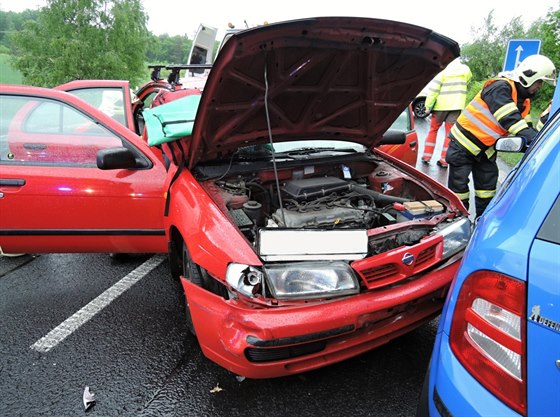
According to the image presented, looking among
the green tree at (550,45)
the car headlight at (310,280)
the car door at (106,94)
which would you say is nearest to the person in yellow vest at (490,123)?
the car headlight at (310,280)

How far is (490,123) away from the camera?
3.79m

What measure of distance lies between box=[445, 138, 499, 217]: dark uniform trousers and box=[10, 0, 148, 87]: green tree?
952 centimetres

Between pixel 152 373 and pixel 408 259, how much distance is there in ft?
5.23

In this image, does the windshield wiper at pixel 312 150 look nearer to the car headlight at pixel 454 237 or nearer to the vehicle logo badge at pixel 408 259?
the car headlight at pixel 454 237

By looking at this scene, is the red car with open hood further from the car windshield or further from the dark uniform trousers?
the dark uniform trousers

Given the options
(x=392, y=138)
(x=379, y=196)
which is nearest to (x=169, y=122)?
(x=379, y=196)

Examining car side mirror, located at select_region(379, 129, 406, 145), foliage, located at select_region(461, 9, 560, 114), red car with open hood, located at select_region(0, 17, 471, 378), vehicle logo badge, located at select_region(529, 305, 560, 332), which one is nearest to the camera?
vehicle logo badge, located at select_region(529, 305, 560, 332)

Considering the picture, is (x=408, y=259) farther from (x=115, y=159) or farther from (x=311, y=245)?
(x=115, y=159)

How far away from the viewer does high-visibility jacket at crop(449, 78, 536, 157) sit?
11.9 ft

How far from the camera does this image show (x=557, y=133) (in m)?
1.29

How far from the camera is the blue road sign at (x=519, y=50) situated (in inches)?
275

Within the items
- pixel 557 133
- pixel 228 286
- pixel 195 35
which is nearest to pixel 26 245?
pixel 228 286

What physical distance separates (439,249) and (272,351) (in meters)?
1.07

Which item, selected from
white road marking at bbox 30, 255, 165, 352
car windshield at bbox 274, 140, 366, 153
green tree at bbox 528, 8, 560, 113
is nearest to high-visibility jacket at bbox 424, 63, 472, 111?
car windshield at bbox 274, 140, 366, 153
